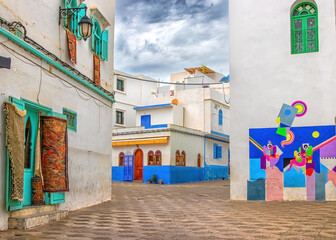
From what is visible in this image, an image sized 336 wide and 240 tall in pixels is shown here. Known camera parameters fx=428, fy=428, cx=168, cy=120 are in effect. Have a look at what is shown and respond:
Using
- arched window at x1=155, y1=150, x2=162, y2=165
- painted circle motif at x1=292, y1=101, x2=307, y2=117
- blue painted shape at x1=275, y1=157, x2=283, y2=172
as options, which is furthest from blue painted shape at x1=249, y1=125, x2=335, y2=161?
arched window at x1=155, y1=150, x2=162, y2=165

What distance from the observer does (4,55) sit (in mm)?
6965

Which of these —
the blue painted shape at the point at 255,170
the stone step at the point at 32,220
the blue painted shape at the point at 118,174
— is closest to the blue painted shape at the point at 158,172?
the blue painted shape at the point at 118,174

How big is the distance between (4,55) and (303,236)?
5464 millimetres

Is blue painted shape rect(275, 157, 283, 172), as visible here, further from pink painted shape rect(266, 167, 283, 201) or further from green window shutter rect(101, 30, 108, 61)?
green window shutter rect(101, 30, 108, 61)

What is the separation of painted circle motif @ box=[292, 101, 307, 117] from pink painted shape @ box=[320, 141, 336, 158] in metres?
1.12

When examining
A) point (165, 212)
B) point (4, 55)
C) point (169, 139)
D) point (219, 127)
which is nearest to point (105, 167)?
point (165, 212)

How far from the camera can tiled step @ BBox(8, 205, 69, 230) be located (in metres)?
7.01

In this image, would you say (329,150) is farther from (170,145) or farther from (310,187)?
(170,145)

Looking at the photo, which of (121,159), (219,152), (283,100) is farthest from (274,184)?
(219,152)

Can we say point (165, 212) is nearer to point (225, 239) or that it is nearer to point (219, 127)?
point (225, 239)

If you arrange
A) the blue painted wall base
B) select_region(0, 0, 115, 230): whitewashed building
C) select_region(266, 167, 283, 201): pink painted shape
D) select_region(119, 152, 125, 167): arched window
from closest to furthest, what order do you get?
select_region(0, 0, 115, 230): whitewashed building → select_region(266, 167, 283, 201): pink painted shape → the blue painted wall base → select_region(119, 152, 125, 167): arched window

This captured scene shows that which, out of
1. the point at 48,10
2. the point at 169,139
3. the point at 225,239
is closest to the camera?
the point at 225,239

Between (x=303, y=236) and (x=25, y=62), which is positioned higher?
(x=25, y=62)

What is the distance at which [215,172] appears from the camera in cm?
3044
